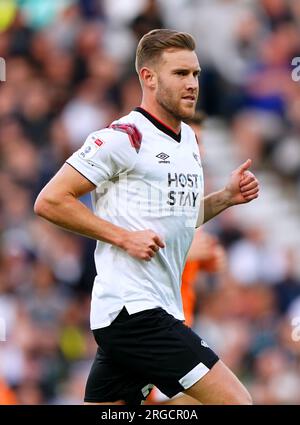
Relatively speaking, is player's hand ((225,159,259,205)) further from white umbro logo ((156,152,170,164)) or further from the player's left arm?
white umbro logo ((156,152,170,164))

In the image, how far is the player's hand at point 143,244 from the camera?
4938mm

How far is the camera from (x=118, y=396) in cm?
534

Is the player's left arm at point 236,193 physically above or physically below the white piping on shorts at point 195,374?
above

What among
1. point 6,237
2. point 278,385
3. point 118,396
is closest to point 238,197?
point 118,396

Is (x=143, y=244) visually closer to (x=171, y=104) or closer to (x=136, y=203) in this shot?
(x=136, y=203)

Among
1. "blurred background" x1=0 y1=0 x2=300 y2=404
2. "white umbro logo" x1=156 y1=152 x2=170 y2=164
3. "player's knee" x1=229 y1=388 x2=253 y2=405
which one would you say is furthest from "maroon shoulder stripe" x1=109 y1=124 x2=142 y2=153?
"blurred background" x1=0 y1=0 x2=300 y2=404

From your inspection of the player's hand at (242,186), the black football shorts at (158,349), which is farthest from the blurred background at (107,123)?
the black football shorts at (158,349)

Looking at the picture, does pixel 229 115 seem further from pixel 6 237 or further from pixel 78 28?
pixel 6 237

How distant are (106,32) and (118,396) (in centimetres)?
657

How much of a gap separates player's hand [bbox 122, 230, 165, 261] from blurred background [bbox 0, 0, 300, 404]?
14.4 ft

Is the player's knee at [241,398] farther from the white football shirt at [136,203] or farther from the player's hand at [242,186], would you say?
the player's hand at [242,186]

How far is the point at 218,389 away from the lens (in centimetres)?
496

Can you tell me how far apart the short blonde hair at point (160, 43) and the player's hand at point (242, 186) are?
0.70m

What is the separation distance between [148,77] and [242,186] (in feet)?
2.51
